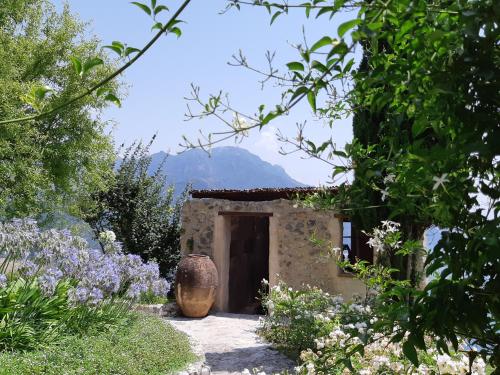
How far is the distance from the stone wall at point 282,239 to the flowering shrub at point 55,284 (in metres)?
3.49

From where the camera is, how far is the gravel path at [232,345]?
23.0 feet

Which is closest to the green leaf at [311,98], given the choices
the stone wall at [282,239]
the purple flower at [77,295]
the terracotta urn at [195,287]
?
the purple flower at [77,295]

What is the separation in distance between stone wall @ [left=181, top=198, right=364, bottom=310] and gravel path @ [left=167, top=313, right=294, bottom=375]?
114 centimetres

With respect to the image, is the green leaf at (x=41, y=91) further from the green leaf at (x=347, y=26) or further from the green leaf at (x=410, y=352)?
the green leaf at (x=410, y=352)

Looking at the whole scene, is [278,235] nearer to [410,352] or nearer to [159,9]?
[410,352]

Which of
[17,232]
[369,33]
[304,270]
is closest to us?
[369,33]

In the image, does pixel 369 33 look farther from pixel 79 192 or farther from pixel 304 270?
pixel 79 192

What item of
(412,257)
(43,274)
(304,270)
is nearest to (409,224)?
(412,257)

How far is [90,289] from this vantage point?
732cm

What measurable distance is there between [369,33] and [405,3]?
7.4 inches

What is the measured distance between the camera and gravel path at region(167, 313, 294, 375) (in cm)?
701

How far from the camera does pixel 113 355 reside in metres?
5.78

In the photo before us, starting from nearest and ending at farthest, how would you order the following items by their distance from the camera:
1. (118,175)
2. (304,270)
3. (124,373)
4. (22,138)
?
(124,373), (304,270), (22,138), (118,175)

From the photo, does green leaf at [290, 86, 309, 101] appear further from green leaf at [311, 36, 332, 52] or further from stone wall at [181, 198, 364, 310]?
stone wall at [181, 198, 364, 310]
